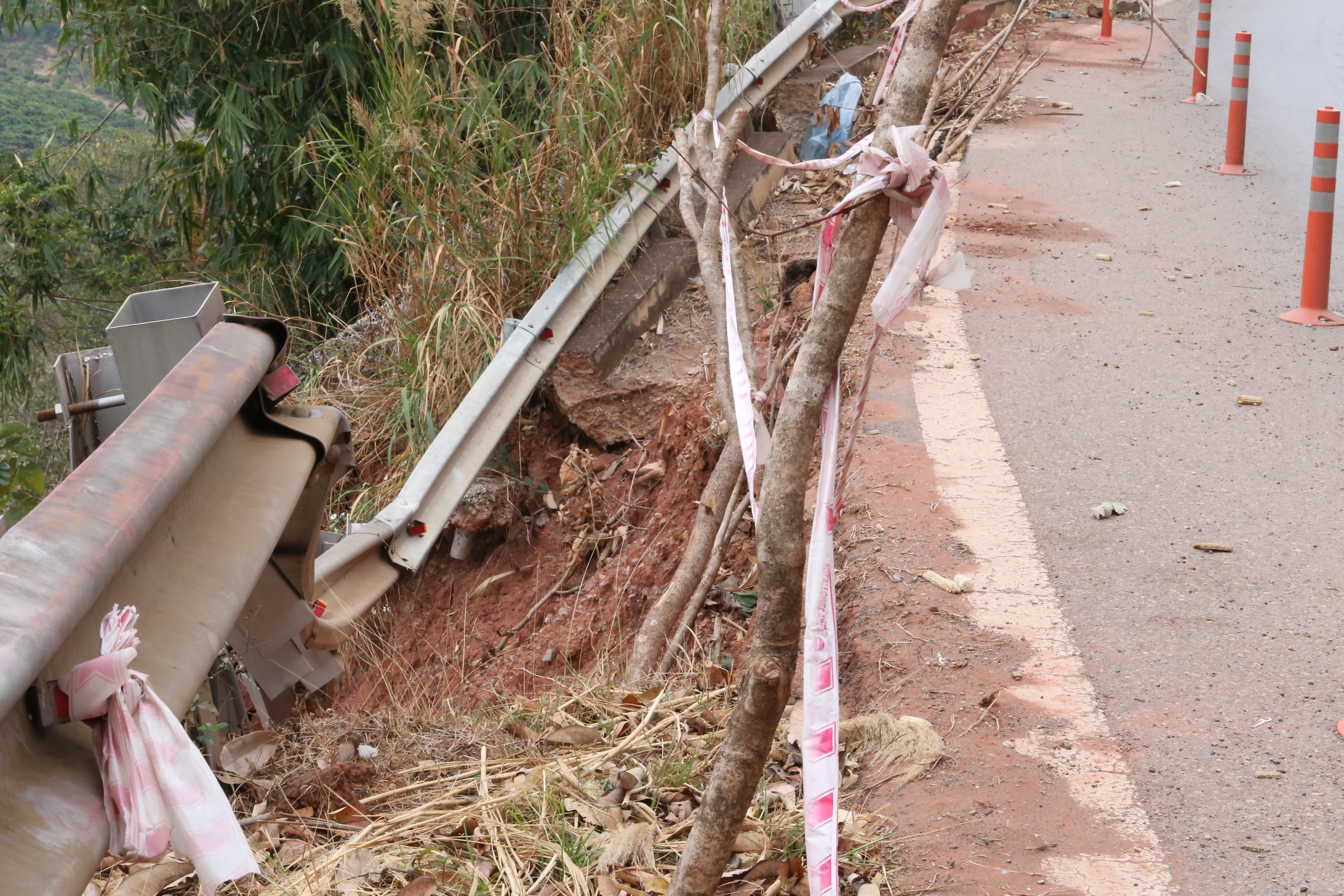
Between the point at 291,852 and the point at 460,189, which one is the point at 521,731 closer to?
the point at 291,852

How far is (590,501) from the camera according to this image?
5.04 meters

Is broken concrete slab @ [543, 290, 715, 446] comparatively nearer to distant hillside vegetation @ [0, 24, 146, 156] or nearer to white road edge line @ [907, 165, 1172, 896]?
white road edge line @ [907, 165, 1172, 896]

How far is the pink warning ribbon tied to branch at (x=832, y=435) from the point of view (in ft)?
6.22

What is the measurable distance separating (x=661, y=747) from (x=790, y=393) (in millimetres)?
1319

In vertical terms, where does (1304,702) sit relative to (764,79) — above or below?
below

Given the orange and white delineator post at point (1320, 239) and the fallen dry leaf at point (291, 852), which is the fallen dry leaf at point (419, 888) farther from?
the orange and white delineator post at point (1320, 239)

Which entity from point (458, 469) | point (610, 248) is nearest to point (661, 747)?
point (458, 469)

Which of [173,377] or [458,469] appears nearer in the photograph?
[173,377]

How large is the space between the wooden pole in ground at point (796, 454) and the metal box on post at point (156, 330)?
4.80 ft

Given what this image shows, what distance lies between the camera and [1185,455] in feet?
14.9

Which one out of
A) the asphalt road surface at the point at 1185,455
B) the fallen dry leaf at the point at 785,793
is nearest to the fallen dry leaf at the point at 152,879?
the fallen dry leaf at the point at 785,793

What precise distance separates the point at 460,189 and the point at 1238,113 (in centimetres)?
631

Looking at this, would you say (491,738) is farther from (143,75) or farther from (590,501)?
(143,75)

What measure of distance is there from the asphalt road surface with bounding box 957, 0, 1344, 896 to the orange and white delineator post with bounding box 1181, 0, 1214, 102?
4.71 ft
